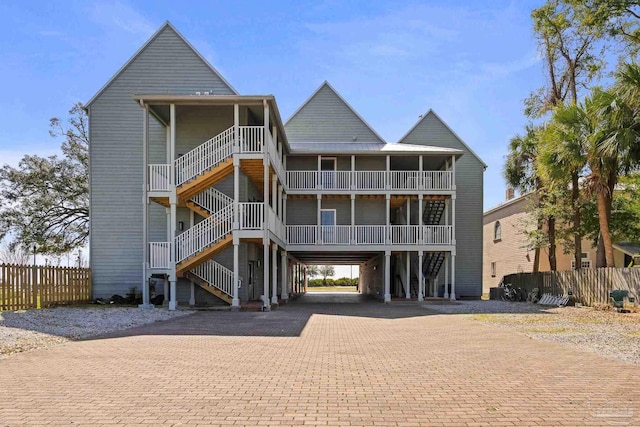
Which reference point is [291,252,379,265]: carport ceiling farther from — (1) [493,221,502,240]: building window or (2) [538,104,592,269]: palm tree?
(2) [538,104,592,269]: palm tree

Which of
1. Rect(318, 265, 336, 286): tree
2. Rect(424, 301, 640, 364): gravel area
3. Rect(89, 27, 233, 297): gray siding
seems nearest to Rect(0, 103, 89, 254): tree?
Rect(89, 27, 233, 297): gray siding

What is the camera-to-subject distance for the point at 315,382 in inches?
277

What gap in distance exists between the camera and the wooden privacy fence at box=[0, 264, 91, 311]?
16.4 meters

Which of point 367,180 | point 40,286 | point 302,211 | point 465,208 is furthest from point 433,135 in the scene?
point 40,286

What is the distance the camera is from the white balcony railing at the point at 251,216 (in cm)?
1870

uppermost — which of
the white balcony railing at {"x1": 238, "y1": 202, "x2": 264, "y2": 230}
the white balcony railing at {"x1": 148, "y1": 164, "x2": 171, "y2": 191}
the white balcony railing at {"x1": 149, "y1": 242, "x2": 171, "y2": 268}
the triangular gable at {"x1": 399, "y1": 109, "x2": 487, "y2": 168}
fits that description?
the triangular gable at {"x1": 399, "y1": 109, "x2": 487, "y2": 168}

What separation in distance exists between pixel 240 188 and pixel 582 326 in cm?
1356

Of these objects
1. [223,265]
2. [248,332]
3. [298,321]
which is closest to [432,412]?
[248,332]

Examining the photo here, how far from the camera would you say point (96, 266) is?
2292 centimetres

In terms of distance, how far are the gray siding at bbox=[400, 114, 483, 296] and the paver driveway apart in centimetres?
1897

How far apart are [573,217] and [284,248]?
1416cm

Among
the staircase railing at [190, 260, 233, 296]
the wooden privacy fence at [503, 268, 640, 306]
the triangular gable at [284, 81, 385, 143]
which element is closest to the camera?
the wooden privacy fence at [503, 268, 640, 306]

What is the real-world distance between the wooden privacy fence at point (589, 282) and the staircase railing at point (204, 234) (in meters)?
Result: 14.1

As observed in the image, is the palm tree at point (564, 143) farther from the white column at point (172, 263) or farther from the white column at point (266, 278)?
the white column at point (172, 263)
